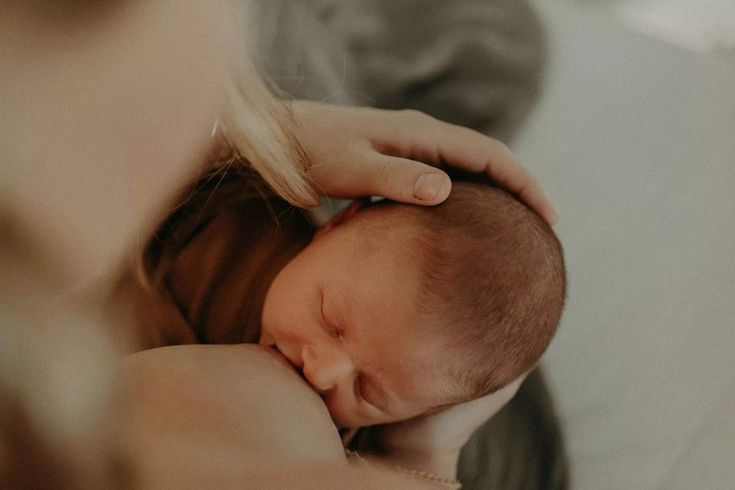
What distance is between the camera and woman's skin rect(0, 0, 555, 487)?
0.42 metres

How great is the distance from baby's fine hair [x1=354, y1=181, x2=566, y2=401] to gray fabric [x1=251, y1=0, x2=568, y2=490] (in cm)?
19

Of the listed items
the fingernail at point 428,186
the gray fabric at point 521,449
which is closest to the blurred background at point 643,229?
the gray fabric at point 521,449

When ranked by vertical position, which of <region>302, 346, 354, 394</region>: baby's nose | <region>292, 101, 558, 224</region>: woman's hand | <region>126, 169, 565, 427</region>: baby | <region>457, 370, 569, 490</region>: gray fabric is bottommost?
<region>457, 370, 569, 490</region>: gray fabric

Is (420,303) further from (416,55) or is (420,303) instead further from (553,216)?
(416,55)

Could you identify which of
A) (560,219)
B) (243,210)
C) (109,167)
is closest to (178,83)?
(109,167)

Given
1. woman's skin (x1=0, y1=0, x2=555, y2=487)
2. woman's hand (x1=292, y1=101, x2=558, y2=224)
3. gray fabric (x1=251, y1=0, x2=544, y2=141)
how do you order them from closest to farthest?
Result: woman's skin (x1=0, y1=0, x2=555, y2=487) < woman's hand (x1=292, y1=101, x2=558, y2=224) < gray fabric (x1=251, y1=0, x2=544, y2=141)

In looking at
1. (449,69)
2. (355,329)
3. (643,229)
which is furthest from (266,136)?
(643,229)

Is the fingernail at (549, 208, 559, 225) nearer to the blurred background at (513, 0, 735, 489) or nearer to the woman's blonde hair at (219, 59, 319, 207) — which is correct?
the blurred background at (513, 0, 735, 489)

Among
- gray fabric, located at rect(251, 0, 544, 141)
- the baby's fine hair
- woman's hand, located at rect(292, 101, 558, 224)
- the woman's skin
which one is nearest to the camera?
the woman's skin

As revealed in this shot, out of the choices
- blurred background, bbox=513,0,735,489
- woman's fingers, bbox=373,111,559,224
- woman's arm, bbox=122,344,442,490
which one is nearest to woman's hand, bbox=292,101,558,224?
woman's fingers, bbox=373,111,559,224

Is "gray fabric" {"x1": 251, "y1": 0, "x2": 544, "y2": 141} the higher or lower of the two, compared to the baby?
higher

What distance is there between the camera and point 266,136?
716 millimetres

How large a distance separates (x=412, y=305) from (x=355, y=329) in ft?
0.22

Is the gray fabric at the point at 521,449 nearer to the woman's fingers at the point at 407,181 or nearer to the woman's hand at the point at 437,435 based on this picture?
the woman's hand at the point at 437,435
